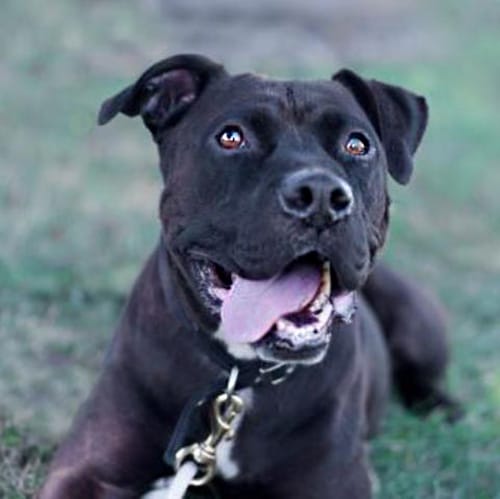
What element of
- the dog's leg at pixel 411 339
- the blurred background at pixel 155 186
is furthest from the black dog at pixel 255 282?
the dog's leg at pixel 411 339

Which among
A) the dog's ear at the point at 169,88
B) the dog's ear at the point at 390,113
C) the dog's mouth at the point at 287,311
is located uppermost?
the dog's ear at the point at 169,88

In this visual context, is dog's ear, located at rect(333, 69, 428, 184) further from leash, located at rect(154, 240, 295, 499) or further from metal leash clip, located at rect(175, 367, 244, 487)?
metal leash clip, located at rect(175, 367, 244, 487)

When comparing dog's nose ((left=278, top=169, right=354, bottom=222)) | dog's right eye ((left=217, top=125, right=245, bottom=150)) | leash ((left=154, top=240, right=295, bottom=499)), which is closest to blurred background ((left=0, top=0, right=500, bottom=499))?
leash ((left=154, top=240, right=295, bottom=499))

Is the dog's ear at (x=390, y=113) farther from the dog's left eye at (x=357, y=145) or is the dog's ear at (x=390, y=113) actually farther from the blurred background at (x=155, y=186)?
the blurred background at (x=155, y=186)

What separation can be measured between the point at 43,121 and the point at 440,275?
3283mm

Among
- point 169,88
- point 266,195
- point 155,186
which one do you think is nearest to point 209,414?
point 266,195

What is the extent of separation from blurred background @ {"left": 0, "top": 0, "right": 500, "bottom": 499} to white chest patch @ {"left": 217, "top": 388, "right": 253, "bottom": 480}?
0.75 m

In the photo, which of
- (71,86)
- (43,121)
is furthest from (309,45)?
(43,121)

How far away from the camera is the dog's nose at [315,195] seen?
335 cm

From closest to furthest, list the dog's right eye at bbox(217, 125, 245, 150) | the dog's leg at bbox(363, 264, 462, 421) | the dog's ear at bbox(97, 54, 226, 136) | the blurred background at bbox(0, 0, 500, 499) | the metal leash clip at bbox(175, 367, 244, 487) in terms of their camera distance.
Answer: the dog's right eye at bbox(217, 125, 245, 150) < the metal leash clip at bbox(175, 367, 244, 487) < the dog's ear at bbox(97, 54, 226, 136) < the blurred background at bbox(0, 0, 500, 499) < the dog's leg at bbox(363, 264, 462, 421)

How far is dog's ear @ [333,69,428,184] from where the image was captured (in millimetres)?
4094

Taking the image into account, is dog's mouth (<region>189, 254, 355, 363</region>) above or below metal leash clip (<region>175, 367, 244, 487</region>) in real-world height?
above

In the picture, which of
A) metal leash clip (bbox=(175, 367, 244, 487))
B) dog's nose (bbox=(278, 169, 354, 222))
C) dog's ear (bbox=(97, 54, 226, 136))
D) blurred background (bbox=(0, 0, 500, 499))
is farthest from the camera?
blurred background (bbox=(0, 0, 500, 499))

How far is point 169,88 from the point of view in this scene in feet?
13.3
